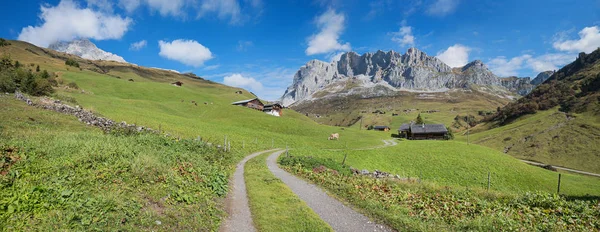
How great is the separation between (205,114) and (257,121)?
19.7m

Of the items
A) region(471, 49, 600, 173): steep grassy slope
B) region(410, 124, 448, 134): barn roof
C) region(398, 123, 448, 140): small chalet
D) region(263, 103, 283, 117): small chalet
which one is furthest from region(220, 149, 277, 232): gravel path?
region(398, 123, 448, 140): small chalet

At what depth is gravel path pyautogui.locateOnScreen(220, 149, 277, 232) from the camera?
40.5ft

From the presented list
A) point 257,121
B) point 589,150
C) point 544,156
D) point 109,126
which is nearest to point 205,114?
point 257,121

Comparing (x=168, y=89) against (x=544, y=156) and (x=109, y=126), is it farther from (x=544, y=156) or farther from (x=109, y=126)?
(x=544, y=156)

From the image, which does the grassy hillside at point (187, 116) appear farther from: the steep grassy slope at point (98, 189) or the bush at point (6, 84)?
the steep grassy slope at point (98, 189)

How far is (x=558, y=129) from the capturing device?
99.8m

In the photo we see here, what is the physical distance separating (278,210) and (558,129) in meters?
132

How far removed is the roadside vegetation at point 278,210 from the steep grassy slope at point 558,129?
9511cm

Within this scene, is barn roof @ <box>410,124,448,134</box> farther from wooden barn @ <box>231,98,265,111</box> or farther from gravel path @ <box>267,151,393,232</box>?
gravel path @ <box>267,151,393,232</box>

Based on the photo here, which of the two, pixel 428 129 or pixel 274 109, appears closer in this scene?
pixel 428 129

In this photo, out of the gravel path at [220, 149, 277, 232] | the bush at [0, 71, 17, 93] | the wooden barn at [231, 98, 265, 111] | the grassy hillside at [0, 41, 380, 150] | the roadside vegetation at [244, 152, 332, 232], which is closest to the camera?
the gravel path at [220, 149, 277, 232]

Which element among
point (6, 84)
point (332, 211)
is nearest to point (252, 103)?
point (6, 84)

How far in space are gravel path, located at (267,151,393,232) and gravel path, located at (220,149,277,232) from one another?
12.5 feet

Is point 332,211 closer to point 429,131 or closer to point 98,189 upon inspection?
point 98,189
